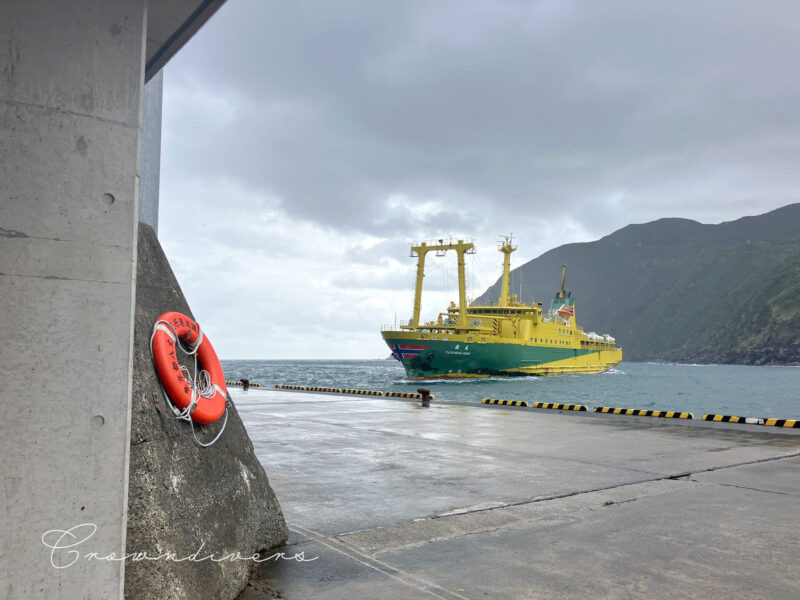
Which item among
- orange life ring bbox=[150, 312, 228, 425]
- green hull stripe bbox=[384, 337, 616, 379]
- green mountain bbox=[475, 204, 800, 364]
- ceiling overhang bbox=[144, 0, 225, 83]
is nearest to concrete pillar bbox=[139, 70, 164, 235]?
ceiling overhang bbox=[144, 0, 225, 83]

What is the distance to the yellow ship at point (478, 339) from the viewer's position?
45.2m

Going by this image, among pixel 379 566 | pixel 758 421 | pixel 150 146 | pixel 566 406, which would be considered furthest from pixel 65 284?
pixel 566 406

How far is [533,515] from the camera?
4.64 metres

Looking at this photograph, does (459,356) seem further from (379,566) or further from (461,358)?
(379,566)

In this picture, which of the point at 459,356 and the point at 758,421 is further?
the point at 459,356

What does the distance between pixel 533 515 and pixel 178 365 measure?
303 cm

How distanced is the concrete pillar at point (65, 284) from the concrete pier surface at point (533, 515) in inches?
52.3

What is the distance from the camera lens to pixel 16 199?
7.22 ft

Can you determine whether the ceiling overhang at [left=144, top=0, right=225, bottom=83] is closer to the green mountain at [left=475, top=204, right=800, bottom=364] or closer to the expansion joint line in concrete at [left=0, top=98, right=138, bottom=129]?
the expansion joint line in concrete at [left=0, top=98, right=138, bottom=129]

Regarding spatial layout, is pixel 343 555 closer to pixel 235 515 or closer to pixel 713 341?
pixel 235 515

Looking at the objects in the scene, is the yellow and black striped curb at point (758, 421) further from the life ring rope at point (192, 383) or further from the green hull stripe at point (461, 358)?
the green hull stripe at point (461, 358)

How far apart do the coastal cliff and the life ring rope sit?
0.04 metres

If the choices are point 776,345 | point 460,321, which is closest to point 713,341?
point 776,345

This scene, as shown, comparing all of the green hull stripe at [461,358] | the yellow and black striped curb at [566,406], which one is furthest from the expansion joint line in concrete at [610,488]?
the green hull stripe at [461,358]
